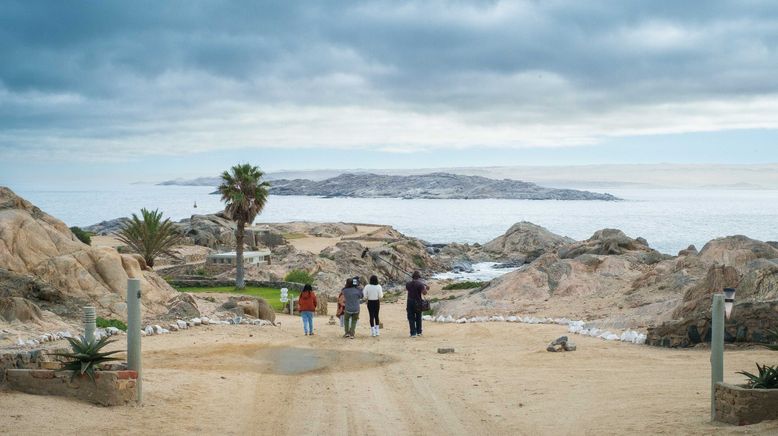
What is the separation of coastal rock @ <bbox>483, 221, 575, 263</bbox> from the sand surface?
58645 millimetres

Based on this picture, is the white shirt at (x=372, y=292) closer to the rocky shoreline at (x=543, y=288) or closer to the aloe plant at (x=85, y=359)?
the rocky shoreline at (x=543, y=288)

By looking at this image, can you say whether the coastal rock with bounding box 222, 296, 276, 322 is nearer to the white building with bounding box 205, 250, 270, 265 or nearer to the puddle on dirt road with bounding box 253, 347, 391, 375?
the puddle on dirt road with bounding box 253, 347, 391, 375

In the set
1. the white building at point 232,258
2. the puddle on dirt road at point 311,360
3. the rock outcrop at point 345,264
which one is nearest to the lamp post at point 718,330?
the puddle on dirt road at point 311,360

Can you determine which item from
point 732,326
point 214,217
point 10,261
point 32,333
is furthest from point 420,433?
Answer: point 214,217

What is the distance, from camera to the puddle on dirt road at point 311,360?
16719 mm

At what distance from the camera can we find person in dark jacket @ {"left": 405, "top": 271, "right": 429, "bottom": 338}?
2194 cm

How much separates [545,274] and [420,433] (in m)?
20.2

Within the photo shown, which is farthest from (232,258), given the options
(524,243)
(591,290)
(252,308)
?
(524,243)

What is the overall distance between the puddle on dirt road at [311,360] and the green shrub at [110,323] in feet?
13.3

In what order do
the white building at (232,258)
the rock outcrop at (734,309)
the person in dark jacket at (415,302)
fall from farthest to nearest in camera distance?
the white building at (232,258) → the person in dark jacket at (415,302) → the rock outcrop at (734,309)

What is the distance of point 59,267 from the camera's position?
23266mm

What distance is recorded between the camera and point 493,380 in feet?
50.7

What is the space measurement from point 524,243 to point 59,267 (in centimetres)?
6329

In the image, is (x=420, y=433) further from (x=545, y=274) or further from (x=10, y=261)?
(x=545, y=274)
